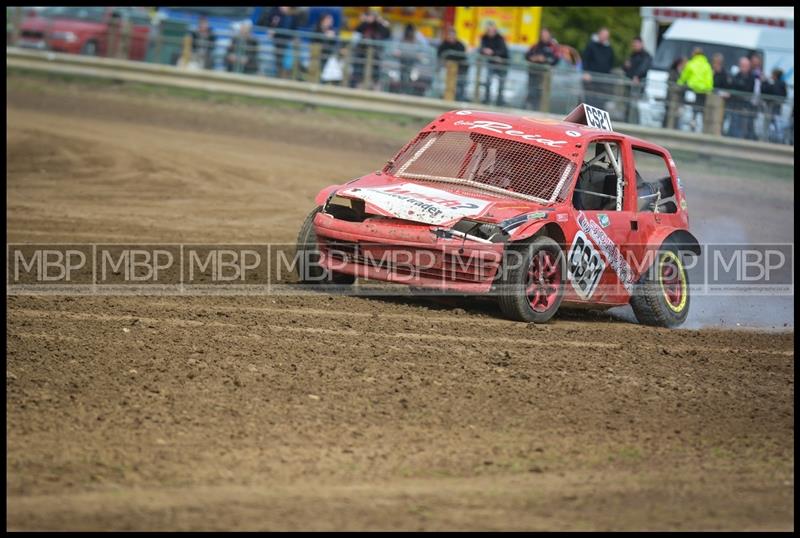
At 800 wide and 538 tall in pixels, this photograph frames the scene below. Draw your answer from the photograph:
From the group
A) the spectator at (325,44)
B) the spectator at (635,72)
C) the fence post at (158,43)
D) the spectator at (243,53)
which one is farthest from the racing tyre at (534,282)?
the fence post at (158,43)

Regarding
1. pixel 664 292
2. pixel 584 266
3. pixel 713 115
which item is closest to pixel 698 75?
pixel 713 115

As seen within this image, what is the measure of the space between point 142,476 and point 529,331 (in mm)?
3774

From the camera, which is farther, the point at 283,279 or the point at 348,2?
the point at 348,2

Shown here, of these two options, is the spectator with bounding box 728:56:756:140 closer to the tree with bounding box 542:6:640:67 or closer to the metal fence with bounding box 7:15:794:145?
the metal fence with bounding box 7:15:794:145

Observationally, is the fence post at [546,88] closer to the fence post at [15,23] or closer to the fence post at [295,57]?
the fence post at [295,57]

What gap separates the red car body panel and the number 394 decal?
0.14ft

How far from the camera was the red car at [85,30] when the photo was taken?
22.9 metres

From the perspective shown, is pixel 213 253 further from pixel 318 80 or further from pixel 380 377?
pixel 318 80

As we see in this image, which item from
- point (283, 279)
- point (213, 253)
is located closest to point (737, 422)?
point (283, 279)

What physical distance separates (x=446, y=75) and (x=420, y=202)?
13.0 m

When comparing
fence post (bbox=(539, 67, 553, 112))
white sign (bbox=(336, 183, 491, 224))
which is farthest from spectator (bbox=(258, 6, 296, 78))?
white sign (bbox=(336, 183, 491, 224))

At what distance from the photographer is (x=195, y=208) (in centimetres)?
1332

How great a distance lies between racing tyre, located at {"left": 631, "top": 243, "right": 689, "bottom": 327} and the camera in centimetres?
914

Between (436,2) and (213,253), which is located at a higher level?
(436,2)
